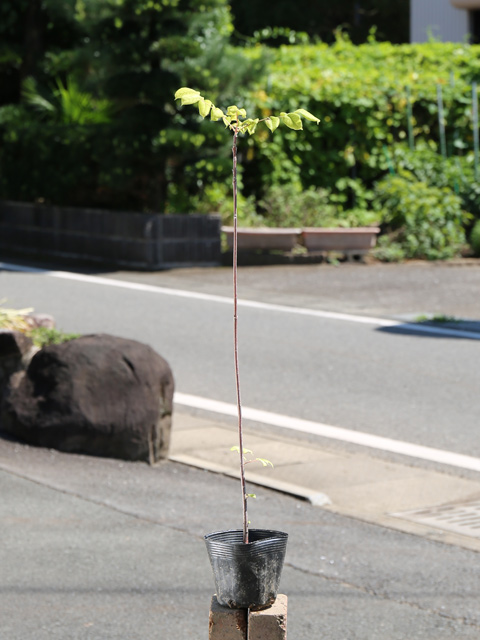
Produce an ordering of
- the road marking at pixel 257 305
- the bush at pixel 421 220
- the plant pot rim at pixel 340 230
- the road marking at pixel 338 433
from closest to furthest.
Result: the road marking at pixel 338 433 < the road marking at pixel 257 305 < the plant pot rim at pixel 340 230 < the bush at pixel 421 220

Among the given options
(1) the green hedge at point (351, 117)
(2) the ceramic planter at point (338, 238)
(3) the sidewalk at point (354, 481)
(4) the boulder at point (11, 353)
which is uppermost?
(1) the green hedge at point (351, 117)

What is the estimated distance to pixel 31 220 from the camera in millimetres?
21500

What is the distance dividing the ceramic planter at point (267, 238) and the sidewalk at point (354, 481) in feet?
36.4

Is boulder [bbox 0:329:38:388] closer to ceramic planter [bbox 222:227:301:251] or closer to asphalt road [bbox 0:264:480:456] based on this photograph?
asphalt road [bbox 0:264:480:456]

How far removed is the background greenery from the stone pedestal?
15.9m

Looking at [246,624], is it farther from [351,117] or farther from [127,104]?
[351,117]

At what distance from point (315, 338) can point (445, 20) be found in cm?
2566

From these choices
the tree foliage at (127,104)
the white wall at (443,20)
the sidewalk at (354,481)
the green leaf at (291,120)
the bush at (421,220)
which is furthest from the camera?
the white wall at (443,20)

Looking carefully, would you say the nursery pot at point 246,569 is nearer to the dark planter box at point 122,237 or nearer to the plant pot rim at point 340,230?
the dark planter box at point 122,237

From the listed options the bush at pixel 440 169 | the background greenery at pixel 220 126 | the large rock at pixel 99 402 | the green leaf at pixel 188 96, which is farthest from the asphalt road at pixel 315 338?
the green leaf at pixel 188 96

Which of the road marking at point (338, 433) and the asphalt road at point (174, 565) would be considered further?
the road marking at point (338, 433)

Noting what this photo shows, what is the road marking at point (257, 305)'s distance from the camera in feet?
43.2

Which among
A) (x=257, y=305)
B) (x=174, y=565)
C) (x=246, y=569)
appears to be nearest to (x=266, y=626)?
(x=246, y=569)

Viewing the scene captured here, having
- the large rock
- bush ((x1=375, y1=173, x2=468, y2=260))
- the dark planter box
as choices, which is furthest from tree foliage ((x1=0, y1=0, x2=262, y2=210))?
the large rock
